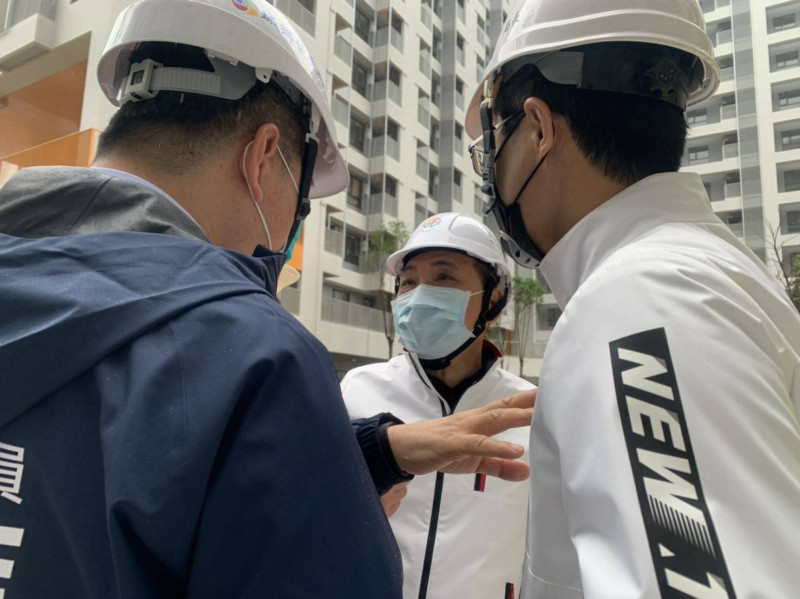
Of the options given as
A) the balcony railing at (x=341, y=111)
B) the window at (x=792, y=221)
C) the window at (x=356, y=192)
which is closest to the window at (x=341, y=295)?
the window at (x=356, y=192)

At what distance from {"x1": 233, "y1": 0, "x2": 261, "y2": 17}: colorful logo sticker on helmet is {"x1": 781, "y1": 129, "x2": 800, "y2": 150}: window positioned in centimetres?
3771

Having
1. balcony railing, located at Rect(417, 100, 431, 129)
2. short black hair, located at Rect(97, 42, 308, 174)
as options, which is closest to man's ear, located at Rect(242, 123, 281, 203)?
short black hair, located at Rect(97, 42, 308, 174)

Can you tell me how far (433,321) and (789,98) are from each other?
3772cm

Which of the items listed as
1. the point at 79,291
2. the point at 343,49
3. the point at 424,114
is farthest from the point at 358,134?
the point at 79,291

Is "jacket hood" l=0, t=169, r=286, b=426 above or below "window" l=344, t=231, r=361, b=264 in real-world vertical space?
below

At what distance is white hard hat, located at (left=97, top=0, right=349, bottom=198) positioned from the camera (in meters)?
1.43

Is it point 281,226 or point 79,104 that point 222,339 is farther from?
point 79,104

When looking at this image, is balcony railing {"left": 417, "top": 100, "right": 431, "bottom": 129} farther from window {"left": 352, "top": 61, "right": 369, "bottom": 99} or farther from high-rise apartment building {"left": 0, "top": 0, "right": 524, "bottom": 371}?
window {"left": 352, "top": 61, "right": 369, "bottom": 99}

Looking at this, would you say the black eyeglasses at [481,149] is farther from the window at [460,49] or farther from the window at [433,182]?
the window at [460,49]

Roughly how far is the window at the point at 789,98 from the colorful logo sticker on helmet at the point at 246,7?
3871cm

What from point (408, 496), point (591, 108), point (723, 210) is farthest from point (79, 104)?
point (723, 210)

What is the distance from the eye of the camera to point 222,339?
822mm

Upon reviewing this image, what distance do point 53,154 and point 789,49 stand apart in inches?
1460

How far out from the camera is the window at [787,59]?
33.1 m
